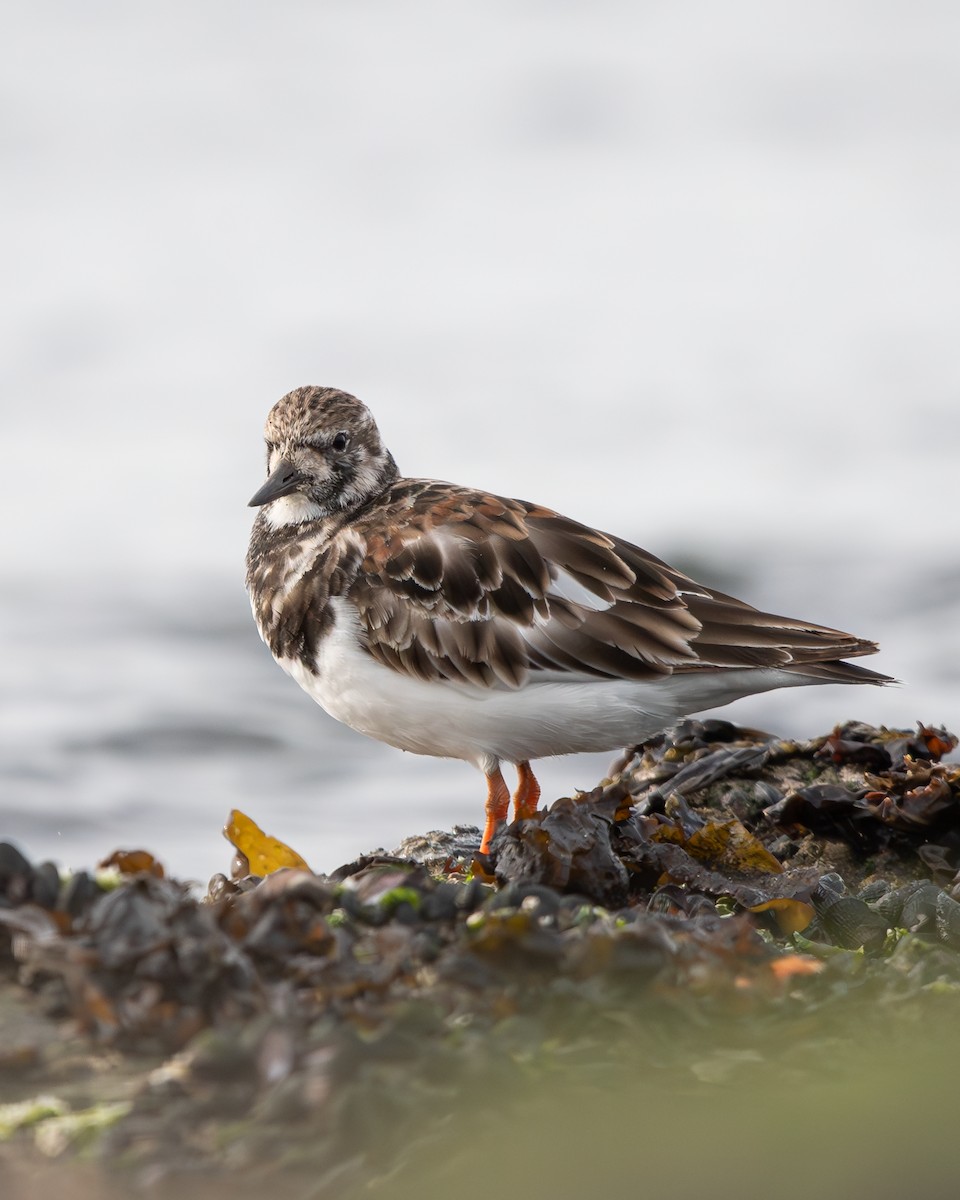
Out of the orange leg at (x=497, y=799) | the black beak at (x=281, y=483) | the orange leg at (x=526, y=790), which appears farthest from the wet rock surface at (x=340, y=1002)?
the black beak at (x=281, y=483)

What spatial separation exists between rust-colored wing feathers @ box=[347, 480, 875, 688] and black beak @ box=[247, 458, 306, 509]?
19.6 inches

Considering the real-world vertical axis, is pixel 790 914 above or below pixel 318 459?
below

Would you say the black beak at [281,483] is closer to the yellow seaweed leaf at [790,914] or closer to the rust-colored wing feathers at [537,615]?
the rust-colored wing feathers at [537,615]

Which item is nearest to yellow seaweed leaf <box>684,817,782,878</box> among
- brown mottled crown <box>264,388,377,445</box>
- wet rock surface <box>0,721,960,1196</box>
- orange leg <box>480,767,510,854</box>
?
wet rock surface <box>0,721,960,1196</box>

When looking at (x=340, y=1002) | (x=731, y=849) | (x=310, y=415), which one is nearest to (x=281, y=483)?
(x=310, y=415)

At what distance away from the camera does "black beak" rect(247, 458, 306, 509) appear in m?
5.41

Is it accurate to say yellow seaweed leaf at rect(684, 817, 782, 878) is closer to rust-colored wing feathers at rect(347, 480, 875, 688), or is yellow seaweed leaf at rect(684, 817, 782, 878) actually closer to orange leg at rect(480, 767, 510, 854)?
rust-colored wing feathers at rect(347, 480, 875, 688)

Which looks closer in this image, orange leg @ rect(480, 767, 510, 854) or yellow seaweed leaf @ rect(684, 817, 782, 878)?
yellow seaweed leaf @ rect(684, 817, 782, 878)

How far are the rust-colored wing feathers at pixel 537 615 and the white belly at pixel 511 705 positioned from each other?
0.05m

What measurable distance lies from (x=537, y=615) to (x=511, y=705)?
31cm

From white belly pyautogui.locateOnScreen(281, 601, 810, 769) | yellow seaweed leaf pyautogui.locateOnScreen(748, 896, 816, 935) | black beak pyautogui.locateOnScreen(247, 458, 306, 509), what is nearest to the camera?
yellow seaweed leaf pyautogui.locateOnScreen(748, 896, 816, 935)

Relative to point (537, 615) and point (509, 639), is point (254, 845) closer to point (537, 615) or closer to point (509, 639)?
point (509, 639)

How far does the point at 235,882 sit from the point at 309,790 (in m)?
5.20

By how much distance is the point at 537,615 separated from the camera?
16.1 ft
